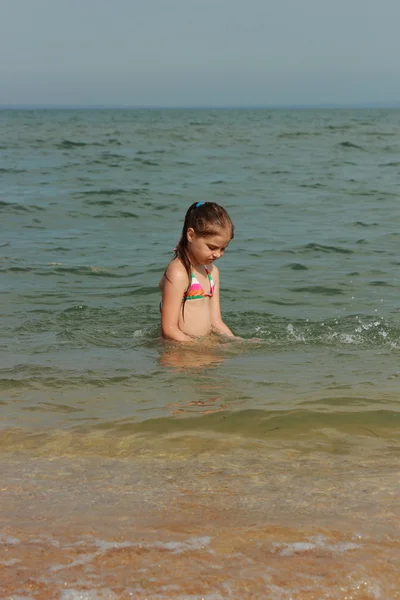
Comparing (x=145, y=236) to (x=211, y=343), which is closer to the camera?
(x=211, y=343)

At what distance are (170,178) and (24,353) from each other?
42.1 feet

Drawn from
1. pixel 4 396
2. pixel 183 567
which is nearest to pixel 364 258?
pixel 4 396

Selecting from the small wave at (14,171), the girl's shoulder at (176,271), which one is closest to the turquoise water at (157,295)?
the girl's shoulder at (176,271)

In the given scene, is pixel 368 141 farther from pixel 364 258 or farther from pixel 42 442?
pixel 42 442

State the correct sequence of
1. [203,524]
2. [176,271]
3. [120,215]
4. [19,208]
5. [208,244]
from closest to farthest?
A: [203,524], [208,244], [176,271], [120,215], [19,208]

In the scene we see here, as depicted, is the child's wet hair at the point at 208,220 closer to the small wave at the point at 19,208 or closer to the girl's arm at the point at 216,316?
the girl's arm at the point at 216,316

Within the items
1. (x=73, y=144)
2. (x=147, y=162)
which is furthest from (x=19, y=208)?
(x=73, y=144)

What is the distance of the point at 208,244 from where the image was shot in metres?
5.42

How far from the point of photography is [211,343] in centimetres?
579

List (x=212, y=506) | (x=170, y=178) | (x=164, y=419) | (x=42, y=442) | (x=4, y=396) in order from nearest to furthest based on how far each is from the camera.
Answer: (x=212, y=506) → (x=42, y=442) → (x=164, y=419) → (x=4, y=396) → (x=170, y=178)

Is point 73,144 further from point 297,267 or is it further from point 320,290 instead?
point 320,290

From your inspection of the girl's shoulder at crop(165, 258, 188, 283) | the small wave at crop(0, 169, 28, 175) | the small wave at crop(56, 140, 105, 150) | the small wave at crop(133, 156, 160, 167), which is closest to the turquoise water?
the girl's shoulder at crop(165, 258, 188, 283)

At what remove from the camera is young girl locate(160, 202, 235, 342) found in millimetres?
5359

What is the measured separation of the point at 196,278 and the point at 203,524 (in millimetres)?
3246
